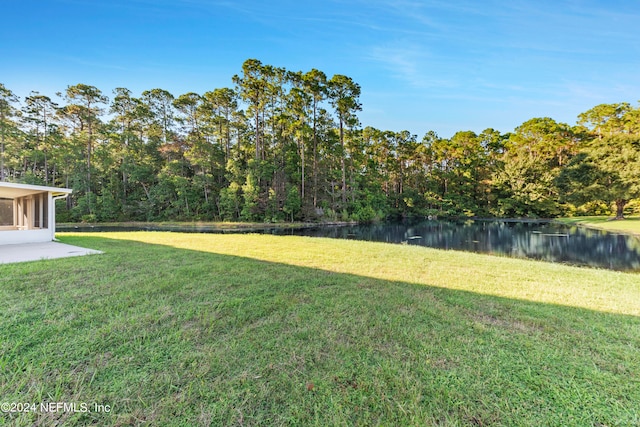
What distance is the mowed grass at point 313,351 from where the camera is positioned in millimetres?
1255

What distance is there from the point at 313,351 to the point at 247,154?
845 inches

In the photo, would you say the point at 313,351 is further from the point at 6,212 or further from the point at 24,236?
the point at 6,212

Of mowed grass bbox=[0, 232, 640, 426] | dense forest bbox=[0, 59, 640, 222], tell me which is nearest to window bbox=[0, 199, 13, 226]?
mowed grass bbox=[0, 232, 640, 426]

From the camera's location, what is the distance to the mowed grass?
4.12 feet

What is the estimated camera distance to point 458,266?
477 cm

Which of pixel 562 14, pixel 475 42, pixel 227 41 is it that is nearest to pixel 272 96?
pixel 227 41

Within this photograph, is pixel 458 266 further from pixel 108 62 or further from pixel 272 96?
pixel 272 96

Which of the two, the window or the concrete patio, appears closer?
the concrete patio

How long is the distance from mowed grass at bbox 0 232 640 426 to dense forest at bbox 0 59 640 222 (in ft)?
52.8

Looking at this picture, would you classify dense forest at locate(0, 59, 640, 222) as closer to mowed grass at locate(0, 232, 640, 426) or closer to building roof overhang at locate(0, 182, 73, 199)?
building roof overhang at locate(0, 182, 73, 199)

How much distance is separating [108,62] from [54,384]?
11.1 metres

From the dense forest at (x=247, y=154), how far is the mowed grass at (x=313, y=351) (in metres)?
16.1

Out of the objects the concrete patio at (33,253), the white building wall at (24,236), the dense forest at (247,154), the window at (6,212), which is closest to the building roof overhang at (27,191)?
the window at (6,212)

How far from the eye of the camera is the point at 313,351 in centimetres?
177
